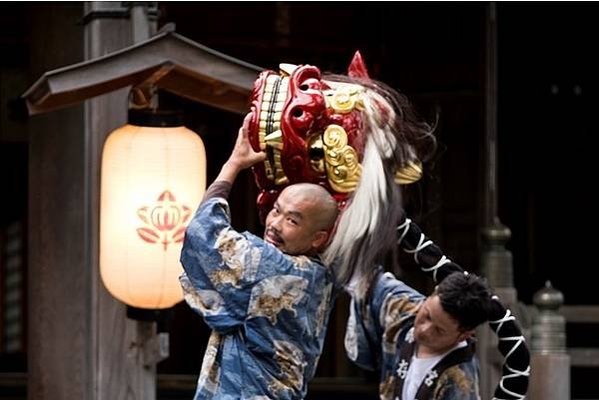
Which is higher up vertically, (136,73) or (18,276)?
(136,73)

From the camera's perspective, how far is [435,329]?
22.0ft

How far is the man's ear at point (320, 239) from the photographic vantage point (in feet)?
19.5

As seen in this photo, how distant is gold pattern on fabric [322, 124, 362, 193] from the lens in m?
5.98

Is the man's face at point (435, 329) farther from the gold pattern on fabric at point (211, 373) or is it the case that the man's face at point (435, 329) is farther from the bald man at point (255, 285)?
the gold pattern on fabric at point (211, 373)

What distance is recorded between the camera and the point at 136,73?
7.48 metres

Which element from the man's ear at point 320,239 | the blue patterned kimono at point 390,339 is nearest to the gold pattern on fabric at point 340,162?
the man's ear at point 320,239

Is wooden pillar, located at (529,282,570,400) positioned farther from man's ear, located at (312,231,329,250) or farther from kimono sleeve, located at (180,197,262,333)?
kimono sleeve, located at (180,197,262,333)

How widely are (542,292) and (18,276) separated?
4319 mm

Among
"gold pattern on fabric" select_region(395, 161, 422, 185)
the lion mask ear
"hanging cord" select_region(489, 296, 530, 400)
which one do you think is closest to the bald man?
"gold pattern on fabric" select_region(395, 161, 422, 185)

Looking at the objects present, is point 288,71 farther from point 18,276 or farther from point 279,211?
point 18,276

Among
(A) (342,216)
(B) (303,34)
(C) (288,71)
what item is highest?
(B) (303,34)

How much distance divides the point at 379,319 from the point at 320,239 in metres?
1.25

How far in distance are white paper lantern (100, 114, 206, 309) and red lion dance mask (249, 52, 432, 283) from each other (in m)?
1.79

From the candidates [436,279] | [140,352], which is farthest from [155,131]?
[436,279]
